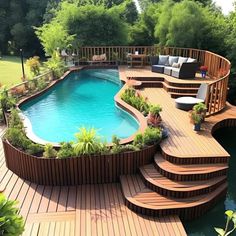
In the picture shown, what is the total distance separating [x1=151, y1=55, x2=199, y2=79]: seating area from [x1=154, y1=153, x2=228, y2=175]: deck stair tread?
6.39 meters

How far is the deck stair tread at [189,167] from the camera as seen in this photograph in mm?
6309

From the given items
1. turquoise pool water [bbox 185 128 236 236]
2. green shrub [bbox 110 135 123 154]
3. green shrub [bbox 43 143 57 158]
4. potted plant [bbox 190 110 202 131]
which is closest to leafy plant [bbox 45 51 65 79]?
potted plant [bbox 190 110 202 131]

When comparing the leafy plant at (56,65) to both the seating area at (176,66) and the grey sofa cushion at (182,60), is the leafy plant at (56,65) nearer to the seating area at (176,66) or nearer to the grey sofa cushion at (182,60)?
the seating area at (176,66)

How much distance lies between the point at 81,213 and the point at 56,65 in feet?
31.9

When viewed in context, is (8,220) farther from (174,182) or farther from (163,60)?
(163,60)

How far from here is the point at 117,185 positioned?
6602 mm

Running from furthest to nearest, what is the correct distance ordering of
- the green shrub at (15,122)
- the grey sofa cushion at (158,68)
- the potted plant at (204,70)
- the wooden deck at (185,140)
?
the grey sofa cushion at (158,68)
the potted plant at (204,70)
the green shrub at (15,122)
the wooden deck at (185,140)

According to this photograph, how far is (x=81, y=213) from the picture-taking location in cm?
566

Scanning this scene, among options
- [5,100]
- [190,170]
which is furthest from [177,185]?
[5,100]

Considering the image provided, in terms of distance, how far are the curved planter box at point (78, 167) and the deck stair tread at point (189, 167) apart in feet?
1.55

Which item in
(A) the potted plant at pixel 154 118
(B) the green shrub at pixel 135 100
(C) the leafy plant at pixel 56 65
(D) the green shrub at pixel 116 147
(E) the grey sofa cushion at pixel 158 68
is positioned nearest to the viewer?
(D) the green shrub at pixel 116 147

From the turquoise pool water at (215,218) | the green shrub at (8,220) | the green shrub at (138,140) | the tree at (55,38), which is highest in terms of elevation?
the tree at (55,38)

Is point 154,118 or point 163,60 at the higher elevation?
point 163,60

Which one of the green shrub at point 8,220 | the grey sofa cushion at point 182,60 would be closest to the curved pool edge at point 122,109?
the green shrub at point 8,220
